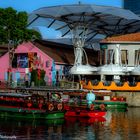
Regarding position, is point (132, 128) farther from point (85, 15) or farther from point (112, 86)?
point (85, 15)

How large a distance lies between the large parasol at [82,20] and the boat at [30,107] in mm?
26562

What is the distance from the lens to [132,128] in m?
47.7

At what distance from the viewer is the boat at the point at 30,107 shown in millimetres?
52156

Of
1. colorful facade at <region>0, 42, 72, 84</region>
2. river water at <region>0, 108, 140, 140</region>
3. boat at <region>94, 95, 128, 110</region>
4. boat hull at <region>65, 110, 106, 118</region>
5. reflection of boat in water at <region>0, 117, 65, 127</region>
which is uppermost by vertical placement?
colorful facade at <region>0, 42, 72, 84</region>

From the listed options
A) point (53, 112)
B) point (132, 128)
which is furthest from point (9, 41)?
point (132, 128)

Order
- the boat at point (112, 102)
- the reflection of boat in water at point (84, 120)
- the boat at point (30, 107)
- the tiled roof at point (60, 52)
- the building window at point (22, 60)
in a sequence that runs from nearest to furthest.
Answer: the reflection of boat in water at point (84, 120) → the boat at point (30, 107) → the boat at point (112, 102) → the tiled roof at point (60, 52) → the building window at point (22, 60)

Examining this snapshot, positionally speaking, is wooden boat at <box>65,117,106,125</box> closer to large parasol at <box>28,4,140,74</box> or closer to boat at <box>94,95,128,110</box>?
boat at <box>94,95,128,110</box>

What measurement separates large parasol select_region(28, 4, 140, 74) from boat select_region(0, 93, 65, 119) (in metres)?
26.6

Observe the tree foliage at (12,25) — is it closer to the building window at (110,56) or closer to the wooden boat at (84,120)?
the building window at (110,56)

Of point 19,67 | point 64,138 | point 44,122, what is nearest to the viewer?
point 64,138

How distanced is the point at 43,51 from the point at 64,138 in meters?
48.4

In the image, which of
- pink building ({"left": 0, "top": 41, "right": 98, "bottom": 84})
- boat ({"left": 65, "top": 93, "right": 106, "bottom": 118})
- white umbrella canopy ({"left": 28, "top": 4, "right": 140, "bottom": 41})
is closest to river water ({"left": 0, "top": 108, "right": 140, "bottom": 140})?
boat ({"left": 65, "top": 93, "right": 106, "bottom": 118})

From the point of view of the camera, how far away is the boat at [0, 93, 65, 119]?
2053 inches

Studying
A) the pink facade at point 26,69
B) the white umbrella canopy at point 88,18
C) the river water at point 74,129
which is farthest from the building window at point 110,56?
the river water at point 74,129
